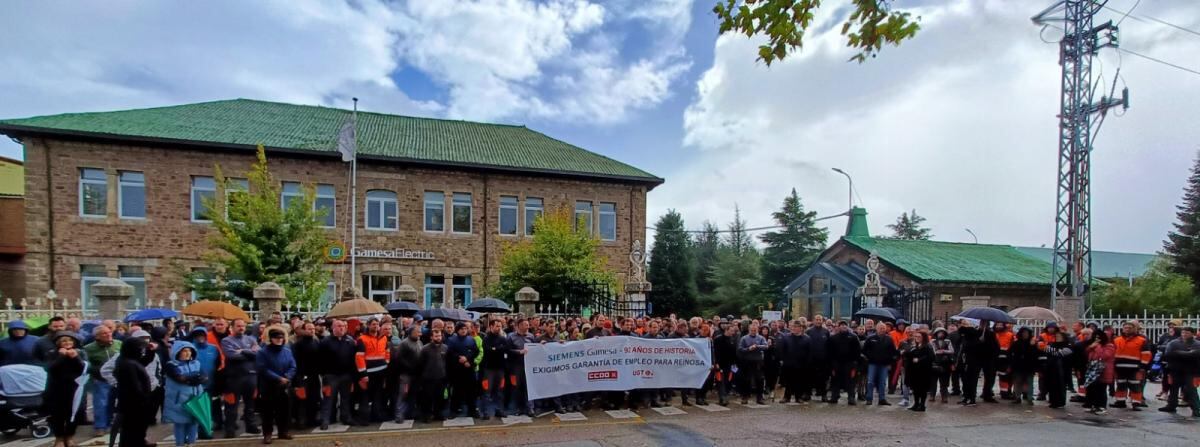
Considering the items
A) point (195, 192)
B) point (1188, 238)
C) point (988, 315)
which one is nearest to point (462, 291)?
point (195, 192)

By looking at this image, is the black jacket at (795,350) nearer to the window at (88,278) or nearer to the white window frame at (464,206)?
the white window frame at (464,206)

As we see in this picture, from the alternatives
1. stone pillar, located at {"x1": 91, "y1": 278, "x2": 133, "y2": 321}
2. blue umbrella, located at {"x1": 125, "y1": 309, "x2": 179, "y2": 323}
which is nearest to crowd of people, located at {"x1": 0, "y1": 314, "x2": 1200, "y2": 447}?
blue umbrella, located at {"x1": 125, "y1": 309, "x2": 179, "y2": 323}

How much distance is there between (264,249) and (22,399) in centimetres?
903

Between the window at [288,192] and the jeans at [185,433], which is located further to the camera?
the window at [288,192]

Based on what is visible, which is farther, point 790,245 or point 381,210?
point 790,245

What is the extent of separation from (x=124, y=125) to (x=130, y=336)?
17.2 meters

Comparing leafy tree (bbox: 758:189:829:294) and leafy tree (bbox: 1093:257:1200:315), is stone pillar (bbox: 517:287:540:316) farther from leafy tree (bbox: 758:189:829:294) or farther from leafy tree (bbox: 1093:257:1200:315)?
leafy tree (bbox: 758:189:829:294)

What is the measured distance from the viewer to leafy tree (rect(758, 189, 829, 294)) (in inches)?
1507

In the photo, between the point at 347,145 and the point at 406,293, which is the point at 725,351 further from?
the point at 347,145

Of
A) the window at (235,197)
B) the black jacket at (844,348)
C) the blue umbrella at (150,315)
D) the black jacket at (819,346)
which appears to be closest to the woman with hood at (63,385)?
the blue umbrella at (150,315)

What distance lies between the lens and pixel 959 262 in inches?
991

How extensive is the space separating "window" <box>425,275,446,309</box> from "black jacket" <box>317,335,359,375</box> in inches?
579

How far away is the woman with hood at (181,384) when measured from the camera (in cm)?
712

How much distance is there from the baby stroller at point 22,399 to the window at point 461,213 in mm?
15591
